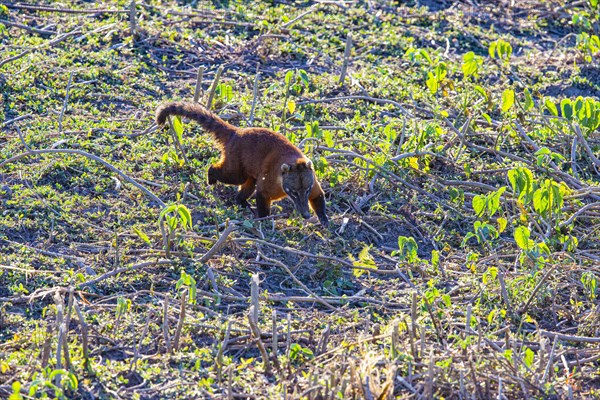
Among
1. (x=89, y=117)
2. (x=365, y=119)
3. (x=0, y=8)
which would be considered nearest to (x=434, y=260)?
(x=365, y=119)

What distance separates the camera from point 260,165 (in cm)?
855

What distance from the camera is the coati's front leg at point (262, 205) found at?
27.6ft

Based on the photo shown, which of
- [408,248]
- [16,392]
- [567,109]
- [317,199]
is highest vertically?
[567,109]

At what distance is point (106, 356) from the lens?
20.6 feet

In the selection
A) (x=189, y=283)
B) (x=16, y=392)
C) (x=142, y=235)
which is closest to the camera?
(x=16, y=392)

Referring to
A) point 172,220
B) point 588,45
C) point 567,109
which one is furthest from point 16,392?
point 588,45

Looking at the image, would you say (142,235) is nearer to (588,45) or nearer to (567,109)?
(567,109)

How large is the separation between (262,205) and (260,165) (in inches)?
13.7

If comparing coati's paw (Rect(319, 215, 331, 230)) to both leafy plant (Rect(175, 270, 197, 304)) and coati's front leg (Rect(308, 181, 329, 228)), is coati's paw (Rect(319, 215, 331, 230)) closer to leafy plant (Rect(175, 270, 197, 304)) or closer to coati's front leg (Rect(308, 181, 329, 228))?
coati's front leg (Rect(308, 181, 329, 228))

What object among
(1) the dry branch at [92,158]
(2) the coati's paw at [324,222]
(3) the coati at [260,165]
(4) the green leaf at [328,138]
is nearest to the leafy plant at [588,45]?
(4) the green leaf at [328,138]

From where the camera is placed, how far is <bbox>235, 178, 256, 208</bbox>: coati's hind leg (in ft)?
28.5

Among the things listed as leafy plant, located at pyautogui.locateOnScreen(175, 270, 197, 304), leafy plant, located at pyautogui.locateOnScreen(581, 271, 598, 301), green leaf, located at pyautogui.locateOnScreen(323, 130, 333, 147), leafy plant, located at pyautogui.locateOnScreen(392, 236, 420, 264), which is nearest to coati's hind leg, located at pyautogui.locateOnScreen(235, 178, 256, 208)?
green leaf, located at pyautogui.locateOnScreen(323, 130, 333, 147)

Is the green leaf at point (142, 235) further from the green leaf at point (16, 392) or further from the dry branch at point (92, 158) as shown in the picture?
the green leaf at point (16, 392)

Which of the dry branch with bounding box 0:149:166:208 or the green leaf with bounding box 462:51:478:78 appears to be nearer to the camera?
the dry branch with bounding box 0:149:166:208
